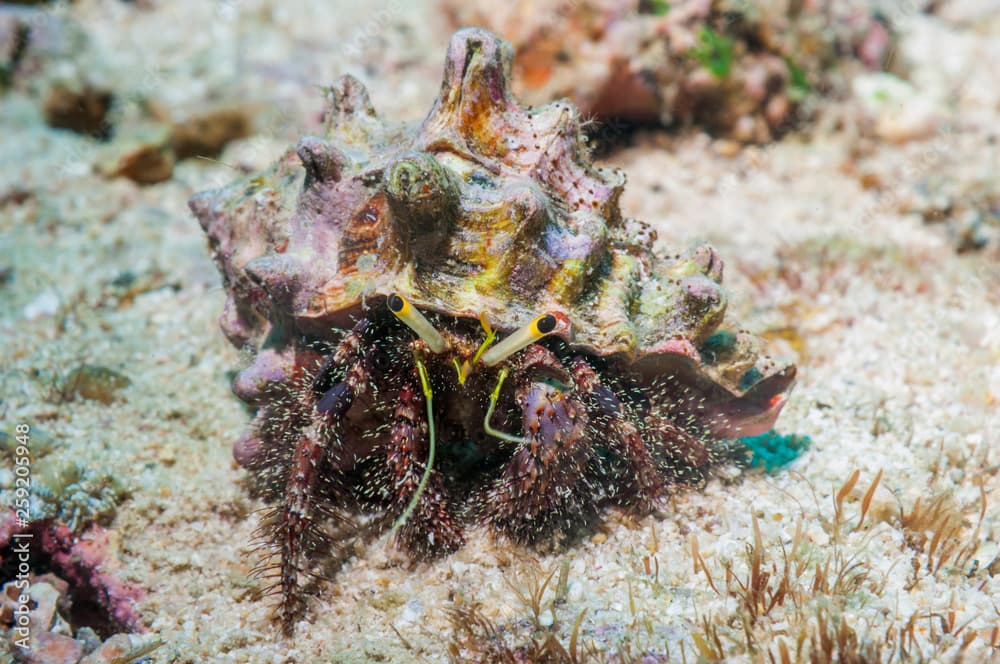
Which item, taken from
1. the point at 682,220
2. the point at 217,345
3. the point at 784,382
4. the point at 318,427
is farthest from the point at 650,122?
the point at 318,427

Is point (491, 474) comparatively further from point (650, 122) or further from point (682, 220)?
point (650, 122)

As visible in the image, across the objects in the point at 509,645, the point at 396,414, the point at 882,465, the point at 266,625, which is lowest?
the point at 266,625

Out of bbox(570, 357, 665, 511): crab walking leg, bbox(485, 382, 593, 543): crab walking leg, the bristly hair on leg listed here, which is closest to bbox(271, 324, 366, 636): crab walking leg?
the bristly hair on leg

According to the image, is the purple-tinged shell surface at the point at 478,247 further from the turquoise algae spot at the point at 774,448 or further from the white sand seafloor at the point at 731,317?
the white sand seafloor at the point at 731,317

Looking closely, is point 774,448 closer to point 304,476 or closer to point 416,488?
point 416,488

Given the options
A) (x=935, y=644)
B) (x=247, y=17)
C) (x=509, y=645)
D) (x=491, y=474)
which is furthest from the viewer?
(x=247, y=17)

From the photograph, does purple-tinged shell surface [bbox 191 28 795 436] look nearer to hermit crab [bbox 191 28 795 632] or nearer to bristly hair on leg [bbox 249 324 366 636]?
hermit crab [bbox 191 28 795 632]

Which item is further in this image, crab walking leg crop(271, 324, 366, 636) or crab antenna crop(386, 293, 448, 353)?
crab walking leg crop(271, 324, 366, 636)
